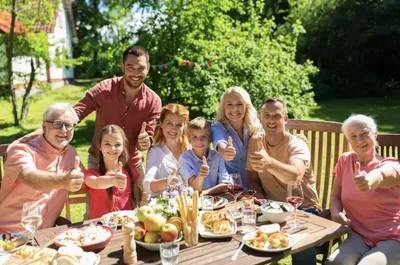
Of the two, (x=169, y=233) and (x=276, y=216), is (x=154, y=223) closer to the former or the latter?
(x=169, y=233)

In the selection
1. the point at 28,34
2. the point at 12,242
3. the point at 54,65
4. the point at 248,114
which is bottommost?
the point at 12,242

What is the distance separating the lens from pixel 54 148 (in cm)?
336

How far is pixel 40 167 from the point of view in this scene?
3.31 meters

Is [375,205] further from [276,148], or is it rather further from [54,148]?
[54,148]

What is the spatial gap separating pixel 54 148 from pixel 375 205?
2792mm

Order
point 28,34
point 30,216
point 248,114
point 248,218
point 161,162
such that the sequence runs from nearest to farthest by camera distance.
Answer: point 30,216
point 248,218
point 161,162
point 248,114
point 28,34

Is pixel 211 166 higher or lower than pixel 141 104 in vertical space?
lower

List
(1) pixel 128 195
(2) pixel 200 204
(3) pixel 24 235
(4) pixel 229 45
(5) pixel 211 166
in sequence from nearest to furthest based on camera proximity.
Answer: (3) pixel 24 235 → (2) pixel 200 204 → (1) pixel 128 195 → (5) pixel 211 166 → (4) pixel 229 45

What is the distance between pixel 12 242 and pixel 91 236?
50cm

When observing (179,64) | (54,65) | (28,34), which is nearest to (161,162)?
(179,64)

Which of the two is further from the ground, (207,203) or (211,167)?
(211,167)

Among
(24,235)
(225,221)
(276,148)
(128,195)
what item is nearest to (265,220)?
(225,221)

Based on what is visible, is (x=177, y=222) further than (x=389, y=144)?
No

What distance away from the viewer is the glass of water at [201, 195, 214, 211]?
3.19m
